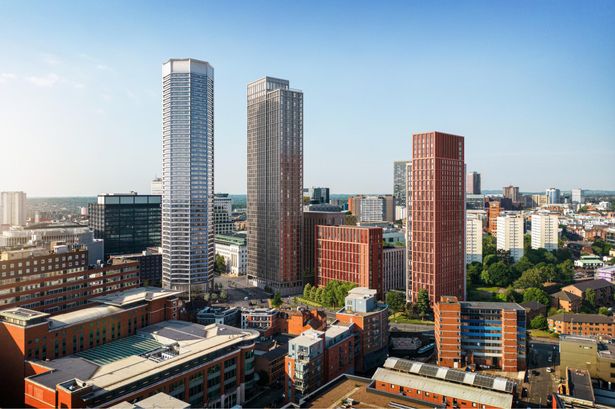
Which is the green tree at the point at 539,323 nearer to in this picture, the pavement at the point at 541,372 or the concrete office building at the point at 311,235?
the pavement at the point at 541,372

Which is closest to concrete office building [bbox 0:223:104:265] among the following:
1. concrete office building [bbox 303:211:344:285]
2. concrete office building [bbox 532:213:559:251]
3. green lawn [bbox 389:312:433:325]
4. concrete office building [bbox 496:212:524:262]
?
concrete office building [bbox 303:211:344:285]

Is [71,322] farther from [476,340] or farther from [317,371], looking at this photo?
[476,340]

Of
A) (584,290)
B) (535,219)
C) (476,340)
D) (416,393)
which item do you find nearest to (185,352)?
(416,393)

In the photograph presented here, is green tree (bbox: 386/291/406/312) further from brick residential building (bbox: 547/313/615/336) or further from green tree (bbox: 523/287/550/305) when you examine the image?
→ brick residential building (bbox: 547/313/615/336)

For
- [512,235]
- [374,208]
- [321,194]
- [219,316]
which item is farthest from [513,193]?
[219,316]

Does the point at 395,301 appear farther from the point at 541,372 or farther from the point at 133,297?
the point at 133,297
